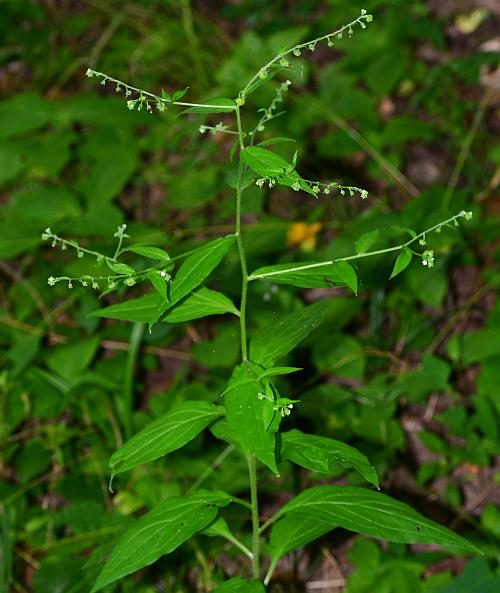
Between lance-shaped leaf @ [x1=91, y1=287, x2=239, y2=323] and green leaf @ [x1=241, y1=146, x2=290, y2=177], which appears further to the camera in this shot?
lance-shaped leaf @ [x1=91, y1=287, x2=239, y2=323]

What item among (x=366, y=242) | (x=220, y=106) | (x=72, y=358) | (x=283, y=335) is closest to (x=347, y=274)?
(x=366, y=242)

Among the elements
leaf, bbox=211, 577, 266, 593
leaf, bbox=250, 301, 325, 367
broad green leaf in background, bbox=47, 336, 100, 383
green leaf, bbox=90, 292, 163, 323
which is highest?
green leaf, bbox=90, 292, 163, 323

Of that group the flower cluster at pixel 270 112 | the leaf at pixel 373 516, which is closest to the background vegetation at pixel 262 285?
the leaf at pixel 373 516

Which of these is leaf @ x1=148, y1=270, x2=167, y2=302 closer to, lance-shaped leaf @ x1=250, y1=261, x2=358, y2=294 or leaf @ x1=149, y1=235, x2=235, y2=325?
leaf @ x1=149, y1=235, x2=235, y2=325

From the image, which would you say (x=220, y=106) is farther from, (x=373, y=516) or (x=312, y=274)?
(x=373, y=516)

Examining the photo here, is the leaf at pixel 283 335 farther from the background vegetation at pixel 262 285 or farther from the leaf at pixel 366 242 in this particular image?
the background vegetation at pixel 262 285

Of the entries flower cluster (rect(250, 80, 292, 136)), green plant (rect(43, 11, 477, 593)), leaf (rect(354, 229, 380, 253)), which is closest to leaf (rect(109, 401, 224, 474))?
green plant (rect(43, 11, 477, 593))
